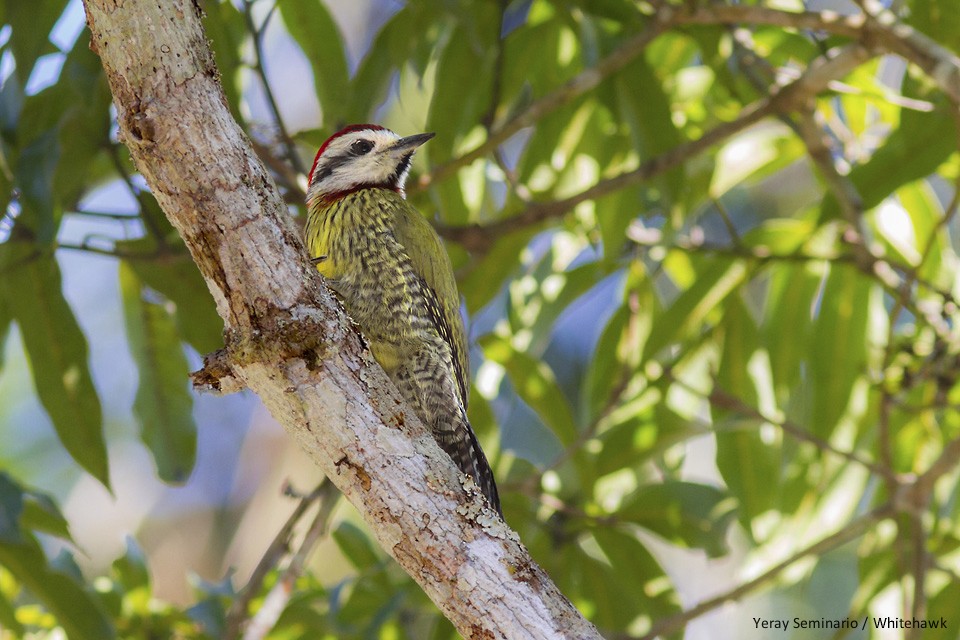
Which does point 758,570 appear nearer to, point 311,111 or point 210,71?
point 210,71

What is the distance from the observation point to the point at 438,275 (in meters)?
3.54

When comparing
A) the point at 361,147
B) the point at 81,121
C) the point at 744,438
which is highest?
the point at 81,121

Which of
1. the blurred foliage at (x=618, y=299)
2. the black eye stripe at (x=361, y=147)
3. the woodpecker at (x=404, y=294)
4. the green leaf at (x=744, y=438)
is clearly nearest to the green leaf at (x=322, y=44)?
the blurred foliage at (x=618, y=299)

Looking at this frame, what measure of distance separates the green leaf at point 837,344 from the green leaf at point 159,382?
2280 mm

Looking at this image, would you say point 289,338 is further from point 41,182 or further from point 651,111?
point 651,111

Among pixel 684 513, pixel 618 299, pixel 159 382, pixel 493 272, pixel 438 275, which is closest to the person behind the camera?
pixel 438 275

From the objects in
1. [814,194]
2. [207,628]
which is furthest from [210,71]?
A: [814,194]

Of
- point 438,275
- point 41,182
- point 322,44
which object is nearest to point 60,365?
point 41,182

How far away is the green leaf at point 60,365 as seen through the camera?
341cm

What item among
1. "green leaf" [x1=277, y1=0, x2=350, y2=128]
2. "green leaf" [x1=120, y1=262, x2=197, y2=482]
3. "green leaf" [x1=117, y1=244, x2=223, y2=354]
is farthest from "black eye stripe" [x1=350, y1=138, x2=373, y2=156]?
"green leaf" [x1=120, y1=262, x2=197, y2=482]

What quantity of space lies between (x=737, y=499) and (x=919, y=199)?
138cm

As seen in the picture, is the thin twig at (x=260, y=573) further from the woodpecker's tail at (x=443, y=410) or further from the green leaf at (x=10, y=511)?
the green leaf at (x=10, y=511)

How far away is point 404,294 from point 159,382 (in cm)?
112

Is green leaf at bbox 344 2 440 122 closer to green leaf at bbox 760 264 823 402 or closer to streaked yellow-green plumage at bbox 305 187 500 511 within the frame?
streaked yellow-green plumage at bbox 305 187 500 511
